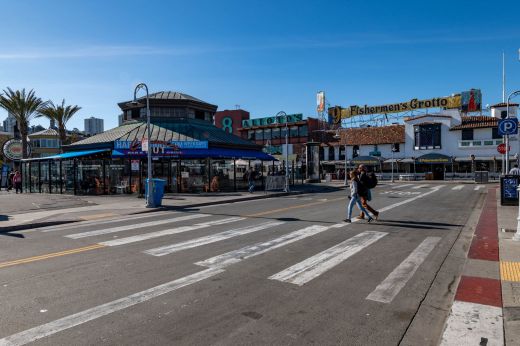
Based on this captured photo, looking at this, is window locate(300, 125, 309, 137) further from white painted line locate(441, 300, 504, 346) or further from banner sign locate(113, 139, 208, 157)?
white painted line locate(441, 300, 504, 346)

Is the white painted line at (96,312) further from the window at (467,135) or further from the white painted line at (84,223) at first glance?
the window at (467,135)

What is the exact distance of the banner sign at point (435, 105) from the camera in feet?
164

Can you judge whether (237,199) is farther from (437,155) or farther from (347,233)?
(437,155)

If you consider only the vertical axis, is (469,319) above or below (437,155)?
below

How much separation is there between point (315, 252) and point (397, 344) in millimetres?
3811

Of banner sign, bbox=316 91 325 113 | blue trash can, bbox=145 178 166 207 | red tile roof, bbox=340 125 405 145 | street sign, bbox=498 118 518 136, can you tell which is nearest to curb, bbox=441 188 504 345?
street sign, bbox=498 118 518 136

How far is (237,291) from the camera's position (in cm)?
538

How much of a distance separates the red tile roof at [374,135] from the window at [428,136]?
2.12m

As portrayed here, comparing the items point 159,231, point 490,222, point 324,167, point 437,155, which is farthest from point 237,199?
point 324,167

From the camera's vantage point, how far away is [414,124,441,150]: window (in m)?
49.2

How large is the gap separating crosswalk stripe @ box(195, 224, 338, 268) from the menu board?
32.9ft

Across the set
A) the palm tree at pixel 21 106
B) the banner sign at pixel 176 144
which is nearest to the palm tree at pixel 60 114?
the palm tree at pixel 21 106

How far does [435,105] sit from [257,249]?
51268mm

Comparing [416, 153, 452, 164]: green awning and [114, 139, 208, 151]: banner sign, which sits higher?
[114, 139, 208, 151]: banner sign
